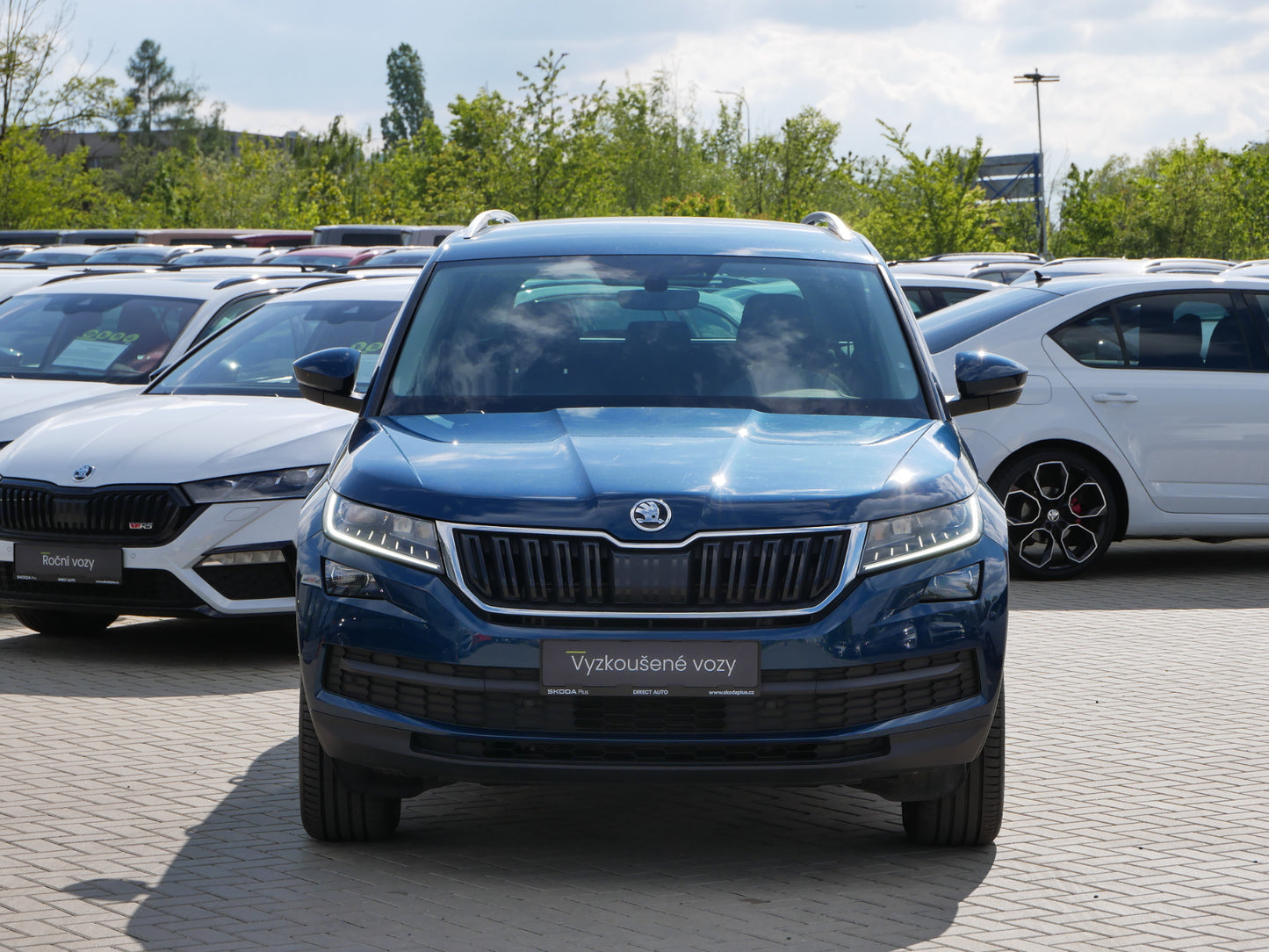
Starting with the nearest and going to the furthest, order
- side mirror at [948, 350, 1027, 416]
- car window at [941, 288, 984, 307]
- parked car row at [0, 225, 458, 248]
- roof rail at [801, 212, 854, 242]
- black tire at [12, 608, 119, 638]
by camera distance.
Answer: side mirror at [948, 350, 1027, 416]
roof rail at [801, 212, 854, 242]
black tire at [12, 608, 119, 638]
car window at [941, 288, 984, 307]
parked car row at [0, 225, 458, 248]

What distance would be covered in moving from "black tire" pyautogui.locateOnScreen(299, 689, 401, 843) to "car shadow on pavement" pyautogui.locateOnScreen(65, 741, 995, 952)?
0.05 metres

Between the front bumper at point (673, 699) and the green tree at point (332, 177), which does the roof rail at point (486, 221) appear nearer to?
the front bumper at point (673, 699)

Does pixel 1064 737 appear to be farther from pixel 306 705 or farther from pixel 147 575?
pixel 147 575

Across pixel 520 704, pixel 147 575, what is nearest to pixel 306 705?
pixel 520 704

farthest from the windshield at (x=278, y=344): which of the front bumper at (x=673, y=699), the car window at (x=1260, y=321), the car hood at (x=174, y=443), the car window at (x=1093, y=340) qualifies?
the car window at (x=1260, y=321)

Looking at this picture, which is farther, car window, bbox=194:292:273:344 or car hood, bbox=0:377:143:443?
car window, bbox=194:292:273:344

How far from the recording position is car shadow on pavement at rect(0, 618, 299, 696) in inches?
286

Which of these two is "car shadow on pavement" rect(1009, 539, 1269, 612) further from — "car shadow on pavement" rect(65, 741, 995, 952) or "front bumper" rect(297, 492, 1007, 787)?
"front bumper" rect(297, 492, 1007, 787)

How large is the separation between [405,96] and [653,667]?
14458 cm

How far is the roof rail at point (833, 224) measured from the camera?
614 cm

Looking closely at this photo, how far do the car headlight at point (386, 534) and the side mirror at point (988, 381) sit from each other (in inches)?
77.8

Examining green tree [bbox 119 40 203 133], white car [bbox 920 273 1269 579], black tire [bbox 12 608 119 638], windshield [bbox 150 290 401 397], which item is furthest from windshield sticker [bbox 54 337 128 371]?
green tree [bbox 119 40 203 133]

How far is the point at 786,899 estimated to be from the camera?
441cm

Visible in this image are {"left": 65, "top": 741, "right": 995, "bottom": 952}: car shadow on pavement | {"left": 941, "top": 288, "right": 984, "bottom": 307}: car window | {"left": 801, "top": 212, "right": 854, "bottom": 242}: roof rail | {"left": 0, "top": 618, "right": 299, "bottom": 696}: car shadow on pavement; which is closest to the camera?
{"left": 65, "top": 741, "right": 995, "bottom": 952}: car shadow on pavement
